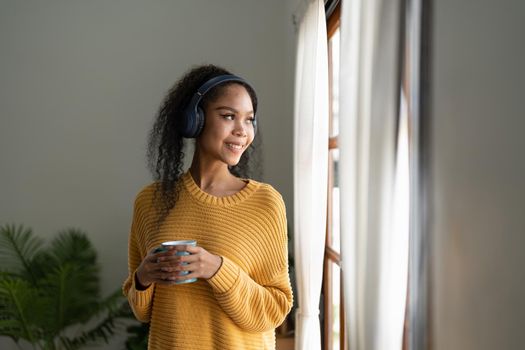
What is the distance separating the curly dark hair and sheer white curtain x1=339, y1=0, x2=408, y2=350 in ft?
1.03

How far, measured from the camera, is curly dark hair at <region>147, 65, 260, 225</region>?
4.45 feet

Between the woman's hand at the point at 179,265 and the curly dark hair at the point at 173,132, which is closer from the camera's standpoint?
the woman's hand at the point at 179,265

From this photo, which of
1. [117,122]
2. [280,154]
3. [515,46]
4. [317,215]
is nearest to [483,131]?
[515,46]

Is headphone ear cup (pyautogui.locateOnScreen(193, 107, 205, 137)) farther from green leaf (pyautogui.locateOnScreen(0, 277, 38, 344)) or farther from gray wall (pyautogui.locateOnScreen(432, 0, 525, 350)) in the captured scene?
green leaf (pyautogui.locateOnScreen(0, 277, 38, 344))

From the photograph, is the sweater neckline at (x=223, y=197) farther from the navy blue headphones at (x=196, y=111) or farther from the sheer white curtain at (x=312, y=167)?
the sheer white curtain at (x=312, y=167)

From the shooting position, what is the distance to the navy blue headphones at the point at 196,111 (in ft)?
4.22

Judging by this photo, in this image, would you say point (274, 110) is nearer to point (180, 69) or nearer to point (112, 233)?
point (180, 69)

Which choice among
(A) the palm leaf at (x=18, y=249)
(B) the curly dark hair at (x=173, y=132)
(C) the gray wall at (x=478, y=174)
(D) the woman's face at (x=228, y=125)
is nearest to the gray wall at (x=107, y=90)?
(A) the palm leaf at (x=18, y=249)

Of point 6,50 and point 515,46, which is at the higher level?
point 6,50

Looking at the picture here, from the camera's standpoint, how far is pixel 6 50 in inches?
147

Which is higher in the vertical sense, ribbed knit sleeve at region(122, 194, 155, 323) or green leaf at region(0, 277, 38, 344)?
ribbed knit sleeve at region(122, 194, 155, 323)

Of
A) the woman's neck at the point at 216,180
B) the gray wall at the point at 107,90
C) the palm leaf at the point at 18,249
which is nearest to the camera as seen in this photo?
the woman's neck at the point at 216,180

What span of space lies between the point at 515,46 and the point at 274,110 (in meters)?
3.08

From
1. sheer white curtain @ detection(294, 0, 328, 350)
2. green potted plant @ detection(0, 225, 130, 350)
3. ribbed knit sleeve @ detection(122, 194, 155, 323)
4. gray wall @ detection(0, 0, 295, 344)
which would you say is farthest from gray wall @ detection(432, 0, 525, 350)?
green potted plant @ detection(0, 225, 130, 350)
